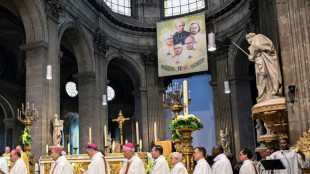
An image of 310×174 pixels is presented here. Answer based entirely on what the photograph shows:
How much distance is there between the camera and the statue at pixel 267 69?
8539 millimetres

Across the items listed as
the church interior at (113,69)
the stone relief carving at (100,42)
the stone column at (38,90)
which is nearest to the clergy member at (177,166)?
the church interior at (113,69)

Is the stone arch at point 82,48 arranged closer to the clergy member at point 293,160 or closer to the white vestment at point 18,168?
the white vestment at point 18,168

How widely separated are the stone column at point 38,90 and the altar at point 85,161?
3.20 meters

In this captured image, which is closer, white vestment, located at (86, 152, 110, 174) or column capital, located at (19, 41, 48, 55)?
white vestment, located at (86, 152, 110, 174)

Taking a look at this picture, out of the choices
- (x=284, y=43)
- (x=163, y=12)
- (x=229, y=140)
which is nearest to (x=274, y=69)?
(x=284, y=43)

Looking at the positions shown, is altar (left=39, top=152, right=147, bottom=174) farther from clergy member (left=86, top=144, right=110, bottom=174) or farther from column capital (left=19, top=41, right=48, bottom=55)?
column capital (left=19, top=41, right=48, bottom=55)

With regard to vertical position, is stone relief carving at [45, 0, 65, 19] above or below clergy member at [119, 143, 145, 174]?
above

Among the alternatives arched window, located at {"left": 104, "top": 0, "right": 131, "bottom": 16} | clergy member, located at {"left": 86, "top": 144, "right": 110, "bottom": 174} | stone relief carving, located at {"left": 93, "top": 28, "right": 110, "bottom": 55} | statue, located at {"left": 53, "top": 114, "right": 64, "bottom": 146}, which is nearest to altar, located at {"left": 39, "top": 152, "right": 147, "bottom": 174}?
clergy member, located at {"left": 86, "top": 144, "right": 110, "bottom": 174}

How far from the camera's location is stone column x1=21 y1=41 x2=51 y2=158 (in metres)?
15.3

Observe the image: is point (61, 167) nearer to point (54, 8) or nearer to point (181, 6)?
point (54, 8)

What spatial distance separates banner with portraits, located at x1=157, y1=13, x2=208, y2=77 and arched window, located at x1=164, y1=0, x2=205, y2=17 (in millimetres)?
2986

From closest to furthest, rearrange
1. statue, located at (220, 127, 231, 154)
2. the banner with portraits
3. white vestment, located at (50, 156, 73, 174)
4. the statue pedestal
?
1. white vestment, located at (50, 156, 73, 174)
2. the statue pedestal
3. statue, located at (220, 127, 231, 154)
4. the banner with portraits

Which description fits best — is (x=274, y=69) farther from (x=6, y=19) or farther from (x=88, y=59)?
(x=6, y=19)

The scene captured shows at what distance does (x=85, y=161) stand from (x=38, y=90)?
5777 millimetres
